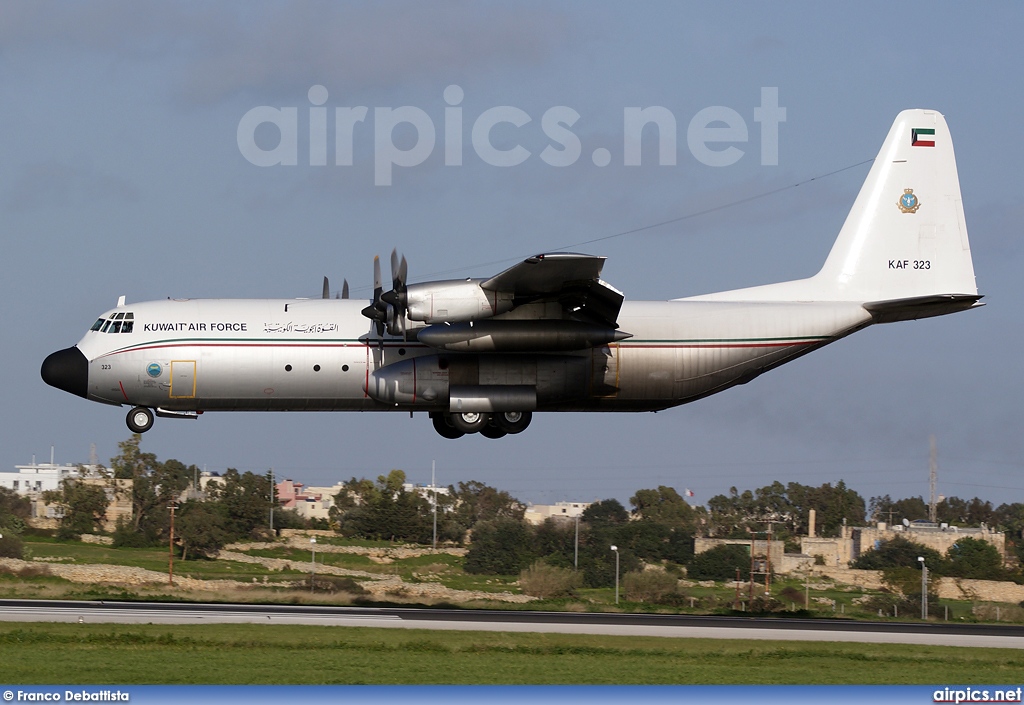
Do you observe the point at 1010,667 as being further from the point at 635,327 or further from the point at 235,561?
the point at 235,561

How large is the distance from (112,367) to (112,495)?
→ 39.4 meters

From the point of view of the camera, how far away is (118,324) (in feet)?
95.6

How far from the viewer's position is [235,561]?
53438mm

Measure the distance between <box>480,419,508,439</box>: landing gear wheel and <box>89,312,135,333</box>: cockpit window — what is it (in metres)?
A: 9.11

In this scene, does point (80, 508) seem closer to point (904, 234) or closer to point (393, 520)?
point (393, 520)

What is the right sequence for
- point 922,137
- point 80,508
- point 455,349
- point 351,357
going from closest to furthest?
Result: point 455,349, point 351,357, point 922,137, point 80,508

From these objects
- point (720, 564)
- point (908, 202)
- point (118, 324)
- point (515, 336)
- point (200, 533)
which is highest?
point (908, 202)

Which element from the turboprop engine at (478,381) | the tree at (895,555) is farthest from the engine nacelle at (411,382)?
the tree at (895,555)

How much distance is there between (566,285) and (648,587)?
2115 centimetres

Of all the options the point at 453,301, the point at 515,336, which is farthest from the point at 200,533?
the point at 453,301

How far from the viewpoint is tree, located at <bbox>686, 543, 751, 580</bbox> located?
54125 mm

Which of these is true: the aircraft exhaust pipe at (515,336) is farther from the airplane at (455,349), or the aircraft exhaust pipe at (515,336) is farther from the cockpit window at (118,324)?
the cockpit window at (118,324)

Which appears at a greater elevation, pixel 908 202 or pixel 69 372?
pixel 908 202

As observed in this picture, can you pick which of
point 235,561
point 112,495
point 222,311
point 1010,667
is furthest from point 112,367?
point 112,495
